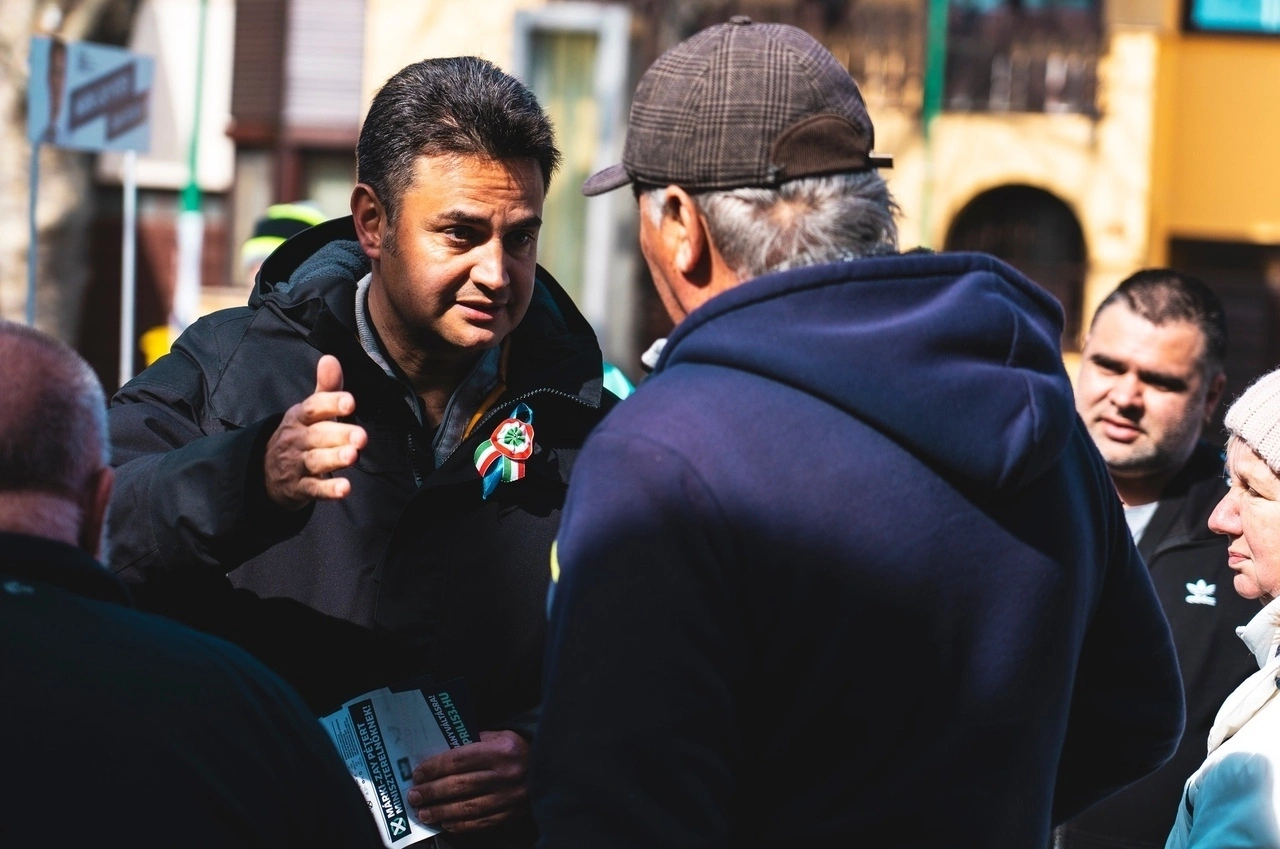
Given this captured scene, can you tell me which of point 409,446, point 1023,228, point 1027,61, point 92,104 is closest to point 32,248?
point 92,104

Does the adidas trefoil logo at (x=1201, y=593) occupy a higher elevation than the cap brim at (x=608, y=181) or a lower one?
lower

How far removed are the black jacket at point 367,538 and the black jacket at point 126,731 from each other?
79 cm

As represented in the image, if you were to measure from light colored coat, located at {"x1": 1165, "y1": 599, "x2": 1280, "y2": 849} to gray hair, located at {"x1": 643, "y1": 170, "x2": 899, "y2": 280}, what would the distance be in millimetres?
1119

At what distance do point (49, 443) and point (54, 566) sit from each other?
15 centimetres

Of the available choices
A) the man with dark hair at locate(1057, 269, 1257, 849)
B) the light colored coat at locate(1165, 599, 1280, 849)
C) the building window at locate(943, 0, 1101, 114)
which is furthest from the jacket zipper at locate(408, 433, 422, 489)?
the building window at locate(943, 0, 1101, 114)

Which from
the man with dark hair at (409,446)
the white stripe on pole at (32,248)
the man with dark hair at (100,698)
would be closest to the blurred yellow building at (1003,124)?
the white stripe on pole at (32,248)

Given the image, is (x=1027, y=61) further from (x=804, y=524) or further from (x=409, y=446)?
(x=804, y=524)

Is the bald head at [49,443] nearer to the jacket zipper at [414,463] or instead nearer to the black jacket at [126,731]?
the black jacket at [126,731]

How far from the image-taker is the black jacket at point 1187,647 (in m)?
3.92

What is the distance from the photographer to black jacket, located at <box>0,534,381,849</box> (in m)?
1.76

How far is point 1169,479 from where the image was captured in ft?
14.4

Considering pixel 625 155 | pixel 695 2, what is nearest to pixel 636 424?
pixel 625 155

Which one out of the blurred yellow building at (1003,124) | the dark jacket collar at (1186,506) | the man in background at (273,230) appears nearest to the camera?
the dark jacket collar at (1186,506)

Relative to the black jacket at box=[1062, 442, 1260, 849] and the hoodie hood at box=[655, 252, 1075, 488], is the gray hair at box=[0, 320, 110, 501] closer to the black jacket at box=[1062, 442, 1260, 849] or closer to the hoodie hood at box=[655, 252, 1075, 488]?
the hoodie hood at box=[655, 252, 1075, 488]
